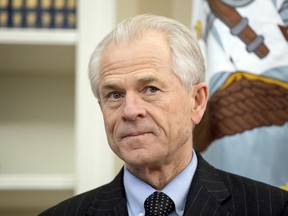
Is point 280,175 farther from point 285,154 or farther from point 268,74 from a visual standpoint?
point 268,74

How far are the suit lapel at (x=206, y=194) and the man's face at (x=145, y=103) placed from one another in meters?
0.08

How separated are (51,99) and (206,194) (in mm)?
1257

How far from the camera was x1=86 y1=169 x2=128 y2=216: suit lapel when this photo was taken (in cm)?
151

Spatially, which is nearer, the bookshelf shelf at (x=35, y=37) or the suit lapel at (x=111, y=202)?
the suit lapel at (x=111, y=202)

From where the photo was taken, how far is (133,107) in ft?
4.66

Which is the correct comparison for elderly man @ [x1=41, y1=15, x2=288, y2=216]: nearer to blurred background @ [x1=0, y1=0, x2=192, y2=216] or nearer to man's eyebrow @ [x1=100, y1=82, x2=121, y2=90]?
man's eyebrow @ [x1=100, y1=82, x2=121, y2=90]

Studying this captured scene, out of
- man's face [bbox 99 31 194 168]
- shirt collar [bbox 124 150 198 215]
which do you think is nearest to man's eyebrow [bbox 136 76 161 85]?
man's face [bbox 99 31 194 168]

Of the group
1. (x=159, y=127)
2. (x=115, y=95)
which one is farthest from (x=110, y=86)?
(x=159, y=127)

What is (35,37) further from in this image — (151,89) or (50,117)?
(151,89)

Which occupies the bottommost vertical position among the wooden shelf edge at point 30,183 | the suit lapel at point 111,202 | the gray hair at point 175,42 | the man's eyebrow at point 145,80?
the wooden shelf edge at point 30,183

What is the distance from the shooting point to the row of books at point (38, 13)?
2307mm

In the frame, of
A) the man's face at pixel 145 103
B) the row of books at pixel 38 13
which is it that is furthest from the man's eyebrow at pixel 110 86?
the row of books at pixel 38 13

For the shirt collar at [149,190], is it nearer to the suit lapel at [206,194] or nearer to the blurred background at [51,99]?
the suit lapel at [206,194]

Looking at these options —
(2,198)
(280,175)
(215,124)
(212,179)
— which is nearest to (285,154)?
(280,175)
